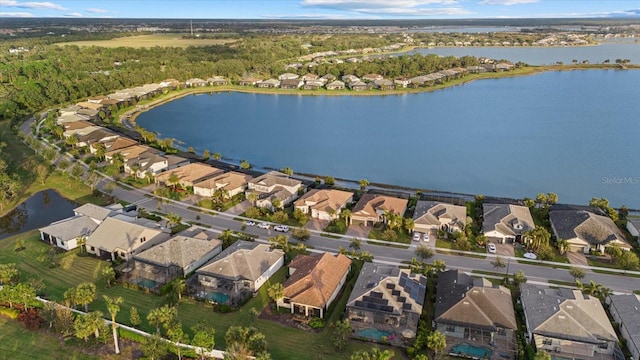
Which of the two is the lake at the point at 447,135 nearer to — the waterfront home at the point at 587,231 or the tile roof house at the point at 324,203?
the waterfront home at the point at 587,231

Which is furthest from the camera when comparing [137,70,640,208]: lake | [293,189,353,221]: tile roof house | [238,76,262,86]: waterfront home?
[238,76,262,86]: waterfront home

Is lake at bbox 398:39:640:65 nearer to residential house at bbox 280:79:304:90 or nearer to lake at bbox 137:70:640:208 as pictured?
lake at bbox 137:70:640:208

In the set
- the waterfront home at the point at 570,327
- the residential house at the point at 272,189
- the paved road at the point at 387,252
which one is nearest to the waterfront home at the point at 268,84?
the residential house at the point at 272,189

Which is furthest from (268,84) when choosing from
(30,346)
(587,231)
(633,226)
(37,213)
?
(30,346)

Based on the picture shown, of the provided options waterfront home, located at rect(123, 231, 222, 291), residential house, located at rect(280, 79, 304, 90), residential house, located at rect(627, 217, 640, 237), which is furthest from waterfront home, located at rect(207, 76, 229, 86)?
residential house, located at rect(627, 217, 640, 237)

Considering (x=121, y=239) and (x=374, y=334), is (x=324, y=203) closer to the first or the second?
(x=121, y=239)
